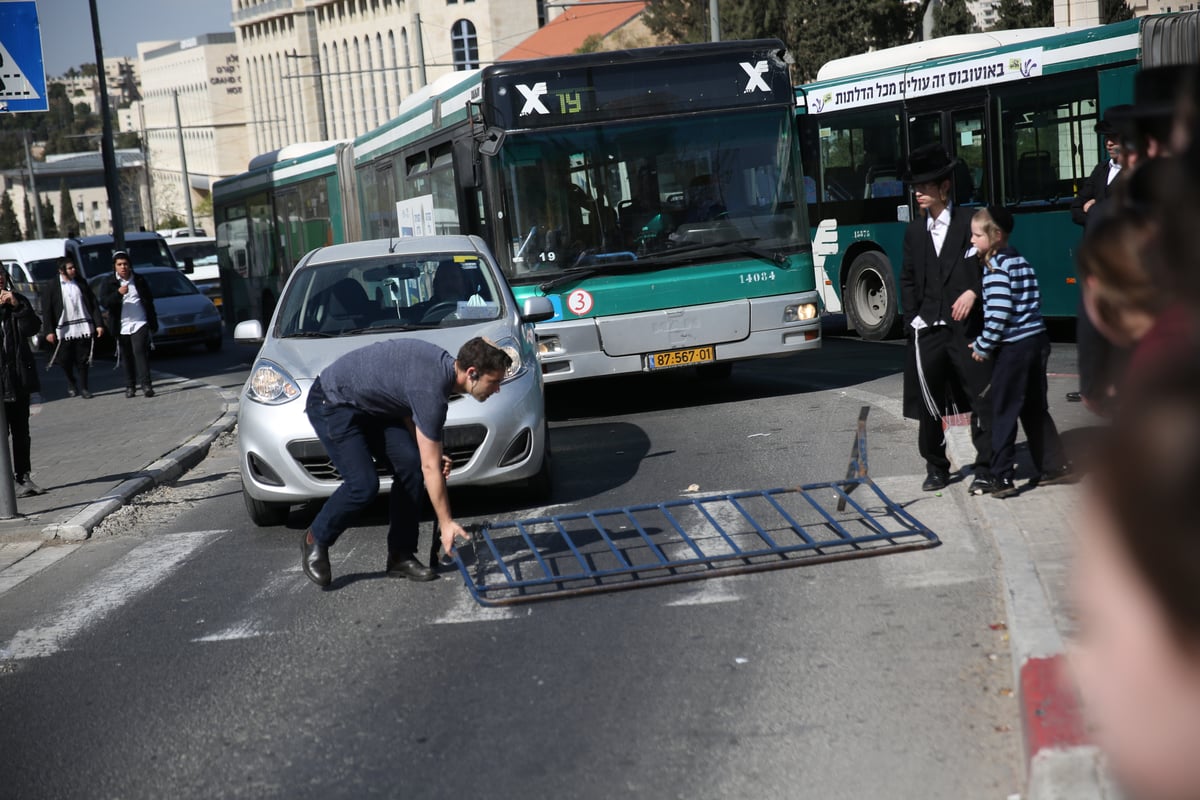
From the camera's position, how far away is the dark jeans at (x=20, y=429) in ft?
35.7

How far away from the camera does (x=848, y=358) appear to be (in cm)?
1658

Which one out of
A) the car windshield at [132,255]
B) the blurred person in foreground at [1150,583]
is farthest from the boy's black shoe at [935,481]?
the car windshield at [132,255]

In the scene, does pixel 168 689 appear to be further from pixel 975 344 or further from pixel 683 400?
pixel 683 400

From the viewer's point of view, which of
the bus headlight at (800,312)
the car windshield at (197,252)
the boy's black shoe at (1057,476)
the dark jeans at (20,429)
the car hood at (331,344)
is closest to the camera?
the boy's black shoe at (1057,476)

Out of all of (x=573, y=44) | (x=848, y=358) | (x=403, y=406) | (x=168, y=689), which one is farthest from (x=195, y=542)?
(x=573, y=44)

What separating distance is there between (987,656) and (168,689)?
323cm

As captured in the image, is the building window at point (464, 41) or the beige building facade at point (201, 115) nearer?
the building window at point (464, 41)

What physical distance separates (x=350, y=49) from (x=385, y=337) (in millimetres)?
116037

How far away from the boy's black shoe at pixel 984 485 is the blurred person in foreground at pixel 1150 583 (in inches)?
A: 270

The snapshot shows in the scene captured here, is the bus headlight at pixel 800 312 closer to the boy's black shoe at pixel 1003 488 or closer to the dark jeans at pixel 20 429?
the boy's black shoe at pixel 1003 488

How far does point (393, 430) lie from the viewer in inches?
280

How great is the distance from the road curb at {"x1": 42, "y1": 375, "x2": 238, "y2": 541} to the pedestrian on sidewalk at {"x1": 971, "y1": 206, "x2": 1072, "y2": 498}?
5.91 meters

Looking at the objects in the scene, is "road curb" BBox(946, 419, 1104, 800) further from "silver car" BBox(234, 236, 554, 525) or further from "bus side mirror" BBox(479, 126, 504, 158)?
"bus side mirror" BBox(479, 126, 504, 158)

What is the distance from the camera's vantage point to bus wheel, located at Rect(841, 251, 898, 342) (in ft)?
59.6
